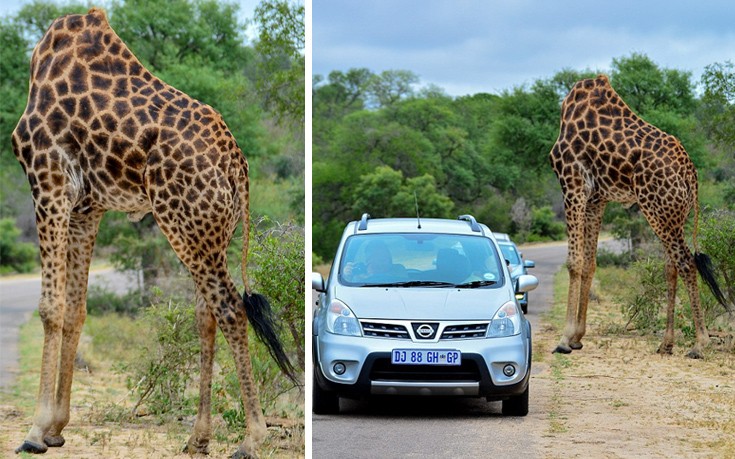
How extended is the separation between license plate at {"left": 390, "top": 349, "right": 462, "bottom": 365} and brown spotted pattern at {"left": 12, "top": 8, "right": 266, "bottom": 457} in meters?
0.85

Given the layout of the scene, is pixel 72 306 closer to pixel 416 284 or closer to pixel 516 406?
pixel 416 284

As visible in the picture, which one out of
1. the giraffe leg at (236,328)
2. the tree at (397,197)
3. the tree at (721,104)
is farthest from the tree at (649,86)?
the giraffe leg at (236,328)

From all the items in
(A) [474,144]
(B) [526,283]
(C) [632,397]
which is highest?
(A) [474,144]

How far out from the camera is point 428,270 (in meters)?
6.70

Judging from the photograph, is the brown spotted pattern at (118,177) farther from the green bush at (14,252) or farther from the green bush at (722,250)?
the green bush at (14,252)

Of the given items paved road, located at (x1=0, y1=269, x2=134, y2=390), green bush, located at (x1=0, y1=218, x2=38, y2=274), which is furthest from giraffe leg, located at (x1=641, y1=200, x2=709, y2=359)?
green bush, located at (x1=0, y1=218, x2=38, y2=274)

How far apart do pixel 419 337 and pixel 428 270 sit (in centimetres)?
67

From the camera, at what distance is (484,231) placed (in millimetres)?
6852

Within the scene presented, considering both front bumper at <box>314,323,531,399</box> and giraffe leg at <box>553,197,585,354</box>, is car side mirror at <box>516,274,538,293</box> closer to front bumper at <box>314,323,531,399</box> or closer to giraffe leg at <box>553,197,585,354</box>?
front bumper at <box>314,323,531,399</box>

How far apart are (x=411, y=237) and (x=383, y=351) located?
87 centimetres

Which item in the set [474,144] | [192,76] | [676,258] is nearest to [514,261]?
[676,258]

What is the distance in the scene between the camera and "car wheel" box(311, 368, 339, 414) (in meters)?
6.44

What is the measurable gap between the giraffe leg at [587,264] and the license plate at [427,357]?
3.30 meters

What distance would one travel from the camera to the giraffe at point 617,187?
356 inches
